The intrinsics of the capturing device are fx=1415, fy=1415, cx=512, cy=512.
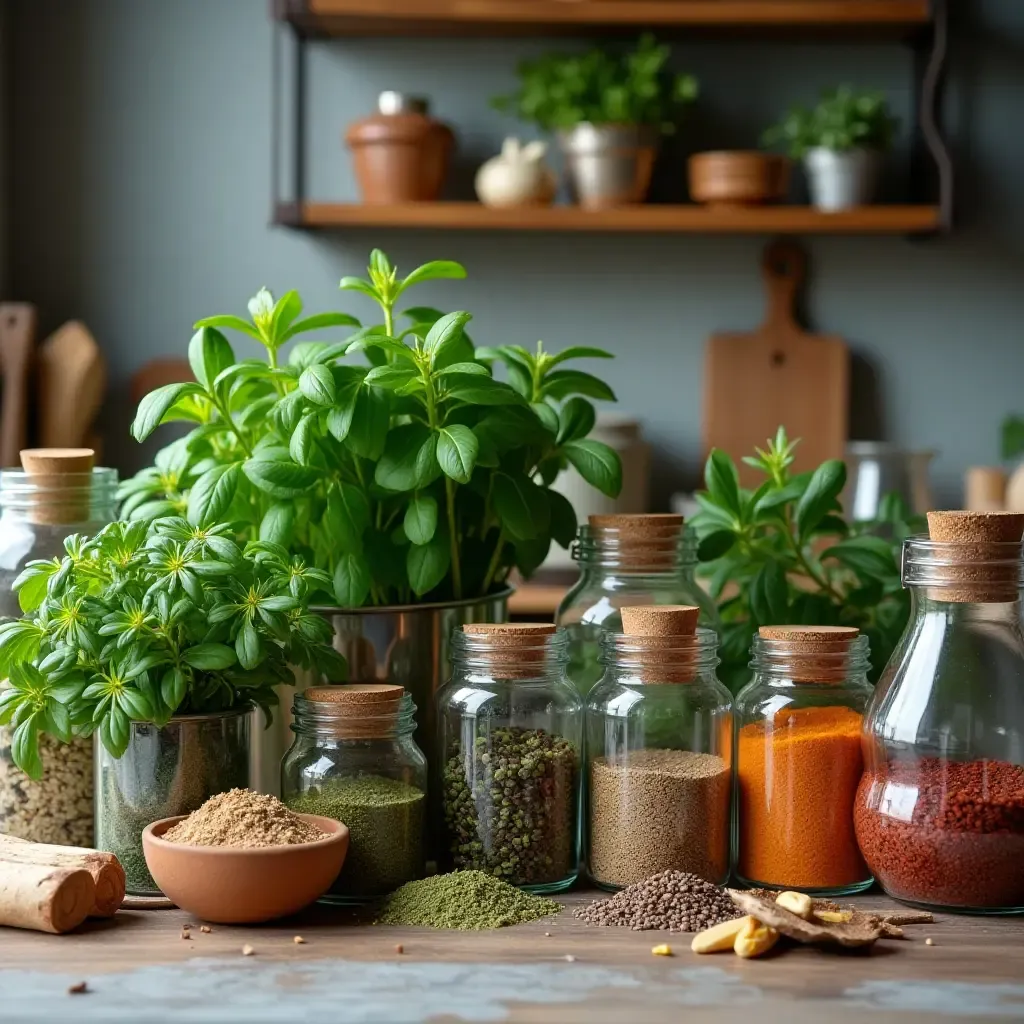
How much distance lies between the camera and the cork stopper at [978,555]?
85 centimetres

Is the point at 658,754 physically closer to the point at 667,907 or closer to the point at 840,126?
the point at 667,907

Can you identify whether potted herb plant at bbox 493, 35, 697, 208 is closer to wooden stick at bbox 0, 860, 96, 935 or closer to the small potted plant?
the small potted plant

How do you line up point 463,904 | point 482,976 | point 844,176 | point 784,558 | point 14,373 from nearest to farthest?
point 482,976 → point 463,904 → point 784,558 → point 14,373 → point 844,176

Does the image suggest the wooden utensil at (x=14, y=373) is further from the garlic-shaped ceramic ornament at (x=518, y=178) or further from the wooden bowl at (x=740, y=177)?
the wooden bowl at (x=740, y=177)

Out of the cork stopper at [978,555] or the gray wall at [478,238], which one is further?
the gray wall at [478,238]

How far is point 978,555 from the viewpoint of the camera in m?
0.86

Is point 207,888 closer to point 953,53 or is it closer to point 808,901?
point 808,901

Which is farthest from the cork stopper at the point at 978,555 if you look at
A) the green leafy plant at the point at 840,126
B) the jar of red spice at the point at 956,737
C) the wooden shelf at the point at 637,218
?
the green leafy plant at the point at 840,126

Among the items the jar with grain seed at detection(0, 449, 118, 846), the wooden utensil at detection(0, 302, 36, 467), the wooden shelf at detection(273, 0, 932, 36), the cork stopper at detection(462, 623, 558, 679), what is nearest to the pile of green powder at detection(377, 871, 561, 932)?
the cork stopper at detection(462, 623, 558, 679)

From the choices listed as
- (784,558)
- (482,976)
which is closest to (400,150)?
(784,558)

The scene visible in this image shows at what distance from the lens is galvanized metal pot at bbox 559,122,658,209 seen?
264 centimetres

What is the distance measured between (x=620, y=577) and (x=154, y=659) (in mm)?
361

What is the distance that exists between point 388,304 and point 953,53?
219cm

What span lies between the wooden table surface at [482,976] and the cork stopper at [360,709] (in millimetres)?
116
